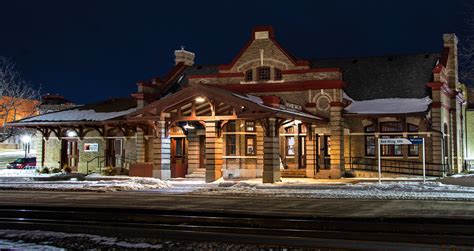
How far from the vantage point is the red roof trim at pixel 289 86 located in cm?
3466

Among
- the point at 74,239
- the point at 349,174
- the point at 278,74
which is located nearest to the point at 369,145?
the point at 349,174

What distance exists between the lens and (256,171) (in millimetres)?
35125

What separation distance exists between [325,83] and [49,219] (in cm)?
2134

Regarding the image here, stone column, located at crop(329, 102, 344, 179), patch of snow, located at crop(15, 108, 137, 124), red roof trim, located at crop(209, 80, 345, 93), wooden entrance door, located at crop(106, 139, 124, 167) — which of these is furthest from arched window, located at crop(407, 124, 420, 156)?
wooden entrance door, located at crop(106, 139, 124, 167)

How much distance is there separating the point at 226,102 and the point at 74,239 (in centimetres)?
1773

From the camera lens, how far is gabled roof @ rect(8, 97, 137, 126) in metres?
41.3

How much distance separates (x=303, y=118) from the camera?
103 feet

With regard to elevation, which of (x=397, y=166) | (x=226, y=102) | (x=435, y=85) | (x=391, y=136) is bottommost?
(x=397, y=166)

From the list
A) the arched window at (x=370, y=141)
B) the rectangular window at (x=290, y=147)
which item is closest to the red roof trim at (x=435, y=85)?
the arched window at (x=370, y=141)

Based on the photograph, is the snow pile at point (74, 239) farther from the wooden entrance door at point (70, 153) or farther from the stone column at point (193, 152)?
the wooden entrance door at point (70, 153)

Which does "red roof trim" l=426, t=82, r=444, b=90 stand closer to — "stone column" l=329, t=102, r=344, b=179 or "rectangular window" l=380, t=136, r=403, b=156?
"rectangular window" l=380, t=136, r=403, b=156

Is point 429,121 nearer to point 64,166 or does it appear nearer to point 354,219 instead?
point 354,219

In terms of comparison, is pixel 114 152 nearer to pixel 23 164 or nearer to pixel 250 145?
pixel 250 145

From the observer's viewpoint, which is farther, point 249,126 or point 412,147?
A: point 249,126
